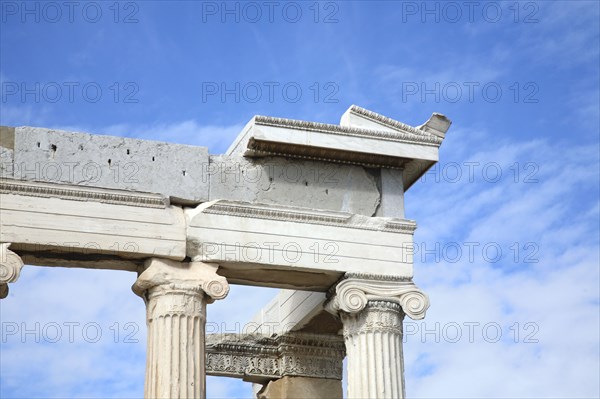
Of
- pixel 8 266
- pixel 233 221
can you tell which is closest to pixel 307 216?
pixel 233 221

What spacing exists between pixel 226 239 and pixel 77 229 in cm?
197

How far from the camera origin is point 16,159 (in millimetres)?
16625

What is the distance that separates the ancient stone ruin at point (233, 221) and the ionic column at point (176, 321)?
0.02m

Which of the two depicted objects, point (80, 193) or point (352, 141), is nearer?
point (80, 193)

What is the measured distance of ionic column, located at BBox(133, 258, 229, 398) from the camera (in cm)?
1619

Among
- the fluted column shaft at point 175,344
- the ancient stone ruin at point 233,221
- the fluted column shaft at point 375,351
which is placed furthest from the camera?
the fluted column shaft at point 375,351

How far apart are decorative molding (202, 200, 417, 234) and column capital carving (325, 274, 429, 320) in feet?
2.41

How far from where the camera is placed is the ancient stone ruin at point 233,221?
16.5m

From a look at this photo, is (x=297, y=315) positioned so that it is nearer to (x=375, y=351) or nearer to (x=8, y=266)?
(x=375, y=351)

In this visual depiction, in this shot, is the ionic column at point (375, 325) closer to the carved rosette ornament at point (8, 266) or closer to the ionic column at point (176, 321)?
the ionic column at point (176, 321)

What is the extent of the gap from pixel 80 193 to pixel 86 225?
→ 43cm

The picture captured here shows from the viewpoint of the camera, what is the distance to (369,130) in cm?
1811

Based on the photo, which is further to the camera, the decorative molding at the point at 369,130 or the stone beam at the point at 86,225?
the decorative molding at the point at 369,130

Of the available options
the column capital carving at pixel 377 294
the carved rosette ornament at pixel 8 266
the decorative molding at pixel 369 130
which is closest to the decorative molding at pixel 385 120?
the decorative molding at pixel 369 130
